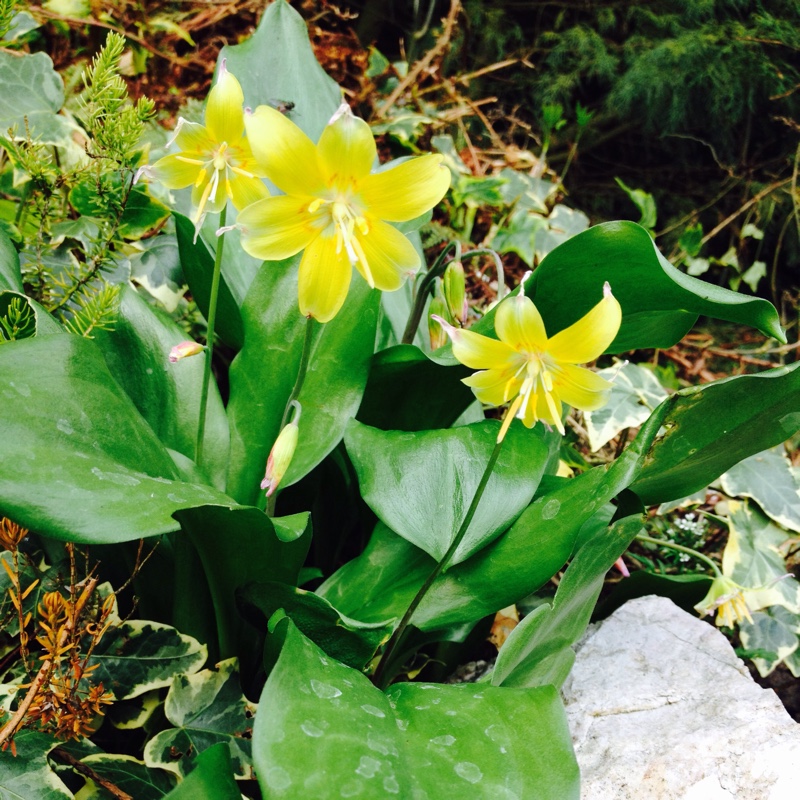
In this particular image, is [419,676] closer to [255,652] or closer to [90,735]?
[255,652]

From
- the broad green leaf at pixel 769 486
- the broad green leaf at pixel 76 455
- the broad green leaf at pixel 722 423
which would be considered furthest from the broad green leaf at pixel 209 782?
the broad green leaf at pixel 769 486

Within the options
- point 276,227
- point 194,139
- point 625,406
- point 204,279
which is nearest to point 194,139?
point 194,139

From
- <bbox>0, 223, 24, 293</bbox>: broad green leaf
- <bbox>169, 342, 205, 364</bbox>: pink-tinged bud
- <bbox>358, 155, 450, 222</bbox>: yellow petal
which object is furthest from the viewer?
<bbox>0, 223, 24, 293</bbox>: broad green leaf

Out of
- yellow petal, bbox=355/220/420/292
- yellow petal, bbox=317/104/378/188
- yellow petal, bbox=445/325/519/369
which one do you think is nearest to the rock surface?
yellow petal, bbox=445/325/519/369

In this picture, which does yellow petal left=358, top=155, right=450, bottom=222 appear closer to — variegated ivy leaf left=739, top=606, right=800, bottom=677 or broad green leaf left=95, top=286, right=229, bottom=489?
broad green leaf left=95, top=286, right=229, bottom=489

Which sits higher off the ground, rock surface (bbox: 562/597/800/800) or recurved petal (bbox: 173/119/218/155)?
recurved petal (bbox: 173/119/218/155)

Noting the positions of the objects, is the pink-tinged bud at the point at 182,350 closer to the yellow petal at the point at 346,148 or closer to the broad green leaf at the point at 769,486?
the yellow petal at the point at 346,148

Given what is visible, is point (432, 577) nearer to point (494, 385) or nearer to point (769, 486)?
point (494, 385)
